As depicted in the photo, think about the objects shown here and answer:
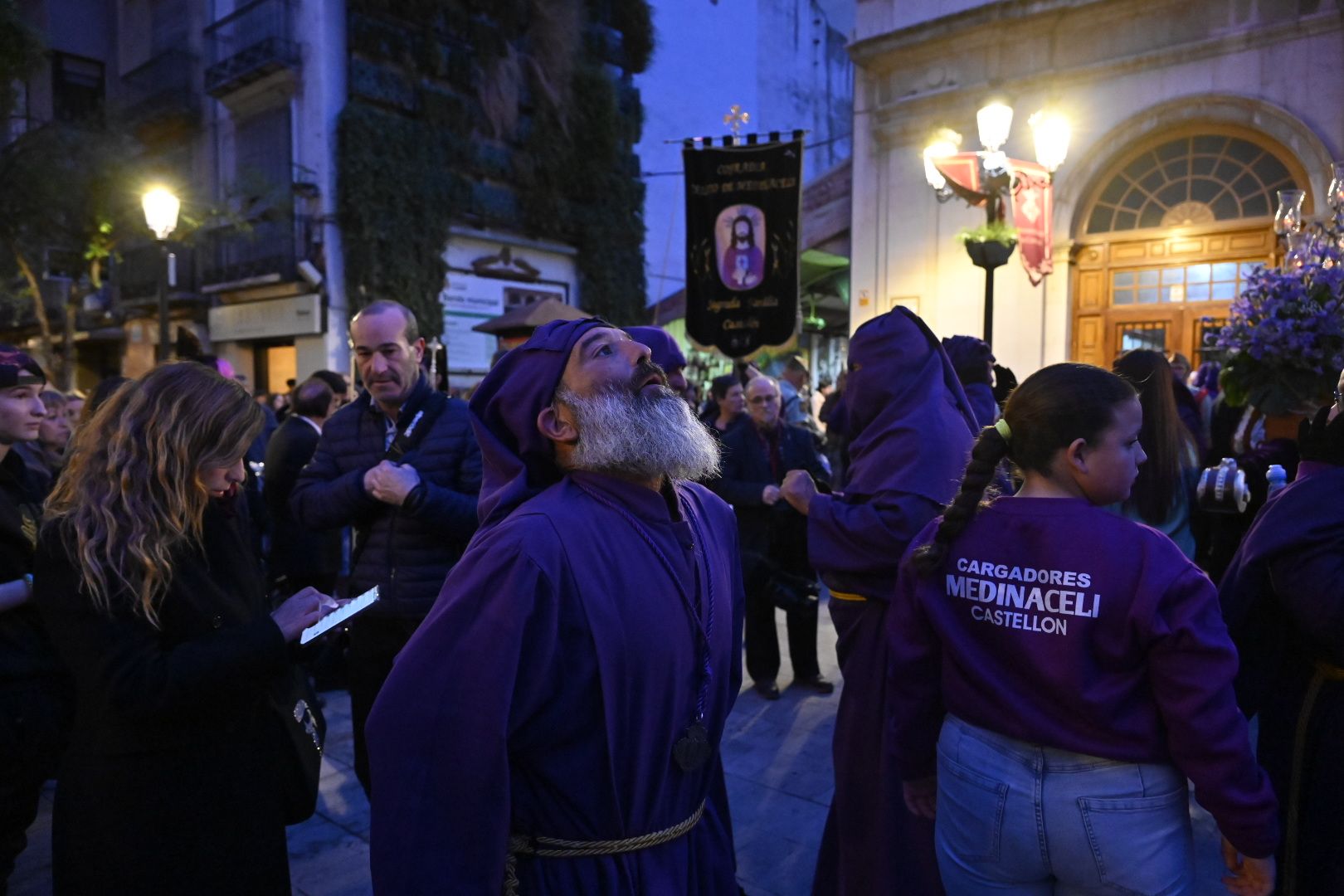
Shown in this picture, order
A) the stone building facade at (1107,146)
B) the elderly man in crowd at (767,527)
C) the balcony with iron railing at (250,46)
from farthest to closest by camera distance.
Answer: the balcony with iron railing at (250,46)
the stone building facade at (1107,146)
the elderly man in crowd at (767,527)

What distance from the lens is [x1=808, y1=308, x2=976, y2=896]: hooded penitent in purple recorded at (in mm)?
2523

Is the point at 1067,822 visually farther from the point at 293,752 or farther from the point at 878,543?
the point at 293,752

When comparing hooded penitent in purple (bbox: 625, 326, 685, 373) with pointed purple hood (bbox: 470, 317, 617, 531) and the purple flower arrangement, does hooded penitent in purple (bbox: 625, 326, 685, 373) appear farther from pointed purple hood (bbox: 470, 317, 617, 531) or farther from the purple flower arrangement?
the purple flower arrangement

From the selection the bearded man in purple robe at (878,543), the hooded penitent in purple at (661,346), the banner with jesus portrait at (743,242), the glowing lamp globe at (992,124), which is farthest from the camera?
the banner with jesus portrait at (743,242)

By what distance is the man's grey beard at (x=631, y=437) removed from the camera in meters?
1.71

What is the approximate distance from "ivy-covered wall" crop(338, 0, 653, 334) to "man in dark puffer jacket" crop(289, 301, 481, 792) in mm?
14302

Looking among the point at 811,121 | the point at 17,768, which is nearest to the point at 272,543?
the point at 17,768

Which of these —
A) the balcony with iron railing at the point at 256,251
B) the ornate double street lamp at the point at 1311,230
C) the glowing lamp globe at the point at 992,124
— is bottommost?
the ornate double street lamp at the point at 1311,230

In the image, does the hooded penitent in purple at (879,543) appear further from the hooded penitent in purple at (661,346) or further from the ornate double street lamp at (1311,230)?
the ornate double street lamp at (1311,230)

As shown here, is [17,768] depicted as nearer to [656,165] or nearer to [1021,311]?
[1021,311]

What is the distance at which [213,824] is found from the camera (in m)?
2.06

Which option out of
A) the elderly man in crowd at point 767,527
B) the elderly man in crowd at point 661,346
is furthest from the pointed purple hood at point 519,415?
the elderly man in crowd at point 767,527

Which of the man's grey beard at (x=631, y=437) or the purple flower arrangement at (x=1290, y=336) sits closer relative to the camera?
the man's grey beard at (x=631, y=437)

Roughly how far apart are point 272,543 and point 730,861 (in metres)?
4.44
